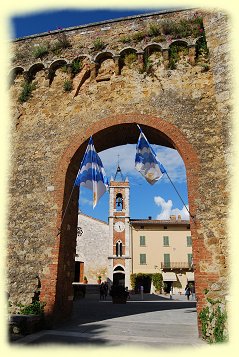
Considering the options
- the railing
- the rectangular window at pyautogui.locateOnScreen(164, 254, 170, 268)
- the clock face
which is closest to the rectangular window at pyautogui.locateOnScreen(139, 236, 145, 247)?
the clock face

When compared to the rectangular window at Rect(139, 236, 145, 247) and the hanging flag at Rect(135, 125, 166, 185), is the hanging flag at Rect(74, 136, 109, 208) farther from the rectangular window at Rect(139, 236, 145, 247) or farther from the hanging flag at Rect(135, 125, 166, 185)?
the rectangular window at Rect(139, 236, 145, 247)

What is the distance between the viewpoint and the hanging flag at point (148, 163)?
7.37 metres

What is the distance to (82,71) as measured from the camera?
30.4ft

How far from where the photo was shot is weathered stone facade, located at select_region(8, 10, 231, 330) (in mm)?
7133

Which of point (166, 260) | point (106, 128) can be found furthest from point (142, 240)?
point (106, 128)

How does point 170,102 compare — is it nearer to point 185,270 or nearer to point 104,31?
point 104,31

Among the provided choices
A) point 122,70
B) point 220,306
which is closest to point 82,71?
point 122,70

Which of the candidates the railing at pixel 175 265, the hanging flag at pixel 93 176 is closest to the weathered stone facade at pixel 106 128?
the hanging flag at pixel 93 176

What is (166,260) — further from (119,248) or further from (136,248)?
(119,248)

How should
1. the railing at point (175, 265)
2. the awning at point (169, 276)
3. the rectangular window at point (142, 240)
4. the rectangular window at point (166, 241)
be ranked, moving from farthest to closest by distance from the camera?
the rectangular window at point (142, 240) < the rectangular window at point (166, 241) < the railing at point (175, 265) < the awning at point (169, 276)

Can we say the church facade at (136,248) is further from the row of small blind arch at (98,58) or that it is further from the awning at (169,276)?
the row of small blind arch at (98,58)

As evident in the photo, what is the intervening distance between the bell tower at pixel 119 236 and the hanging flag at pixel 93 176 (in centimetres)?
3049

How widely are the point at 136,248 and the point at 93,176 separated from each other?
112 feet

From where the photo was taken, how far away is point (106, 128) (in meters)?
8.36
